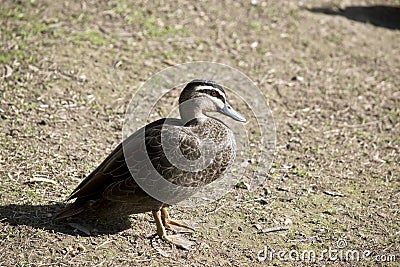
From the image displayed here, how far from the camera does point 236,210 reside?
5.09 m

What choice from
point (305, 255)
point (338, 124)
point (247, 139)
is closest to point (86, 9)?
point (247, 139)

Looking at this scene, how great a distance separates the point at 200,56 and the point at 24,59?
7.63 feet

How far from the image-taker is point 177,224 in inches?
188

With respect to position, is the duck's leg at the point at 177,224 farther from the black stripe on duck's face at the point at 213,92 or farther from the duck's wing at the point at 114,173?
the black stripe on duck's face at the point at 213,92

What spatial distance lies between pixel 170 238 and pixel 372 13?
668 centimetres

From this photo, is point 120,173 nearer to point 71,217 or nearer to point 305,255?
point 71,217

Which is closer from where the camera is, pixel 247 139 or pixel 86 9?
pixel 247 139

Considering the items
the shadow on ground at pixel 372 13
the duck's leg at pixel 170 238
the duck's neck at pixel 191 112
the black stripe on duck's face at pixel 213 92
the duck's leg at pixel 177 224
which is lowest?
the shadow on ground at pixel 372 13

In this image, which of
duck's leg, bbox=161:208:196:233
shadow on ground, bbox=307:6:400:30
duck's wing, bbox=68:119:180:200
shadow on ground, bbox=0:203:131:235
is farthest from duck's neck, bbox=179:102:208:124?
shadow on ground, bbox=307:6:400:30

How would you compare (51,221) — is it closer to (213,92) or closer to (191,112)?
(191,112)

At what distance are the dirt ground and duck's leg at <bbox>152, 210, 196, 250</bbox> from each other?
0.06 metres

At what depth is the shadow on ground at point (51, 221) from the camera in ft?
14.8

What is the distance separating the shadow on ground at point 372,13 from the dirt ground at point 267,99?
3 centimetres

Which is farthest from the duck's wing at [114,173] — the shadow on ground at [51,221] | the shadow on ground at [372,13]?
the shadow on ground at [372,13]
